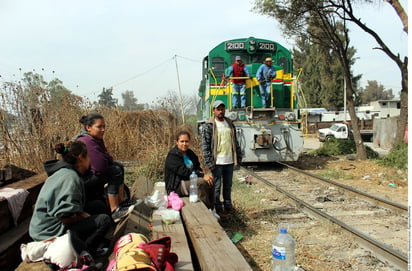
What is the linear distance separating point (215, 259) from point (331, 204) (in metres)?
4.41

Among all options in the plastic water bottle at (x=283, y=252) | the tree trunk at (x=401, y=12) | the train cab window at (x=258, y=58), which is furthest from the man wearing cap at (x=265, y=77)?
the plastic water bottle at (x=283, y=252)

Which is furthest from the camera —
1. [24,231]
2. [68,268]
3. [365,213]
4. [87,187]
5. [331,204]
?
[331,204]

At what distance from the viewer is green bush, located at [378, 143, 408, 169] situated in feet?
31.1

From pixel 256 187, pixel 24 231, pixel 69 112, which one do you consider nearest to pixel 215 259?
pixel 24 231

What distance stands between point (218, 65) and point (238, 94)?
1.60 m

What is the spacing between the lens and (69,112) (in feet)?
25.4

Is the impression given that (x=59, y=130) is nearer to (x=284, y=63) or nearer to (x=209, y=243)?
(x=209, y=243)

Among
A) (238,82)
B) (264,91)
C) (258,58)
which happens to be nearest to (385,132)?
(258,58)

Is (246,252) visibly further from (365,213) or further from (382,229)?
(365,213)

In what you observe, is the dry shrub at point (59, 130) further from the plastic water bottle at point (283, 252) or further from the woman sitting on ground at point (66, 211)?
the plastic water bottle at point (283, 252)

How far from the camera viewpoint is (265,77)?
31.6ft

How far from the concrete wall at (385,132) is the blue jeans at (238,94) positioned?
12368 millimetres

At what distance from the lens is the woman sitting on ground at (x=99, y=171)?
3.97m

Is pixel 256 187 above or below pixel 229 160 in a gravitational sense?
below
